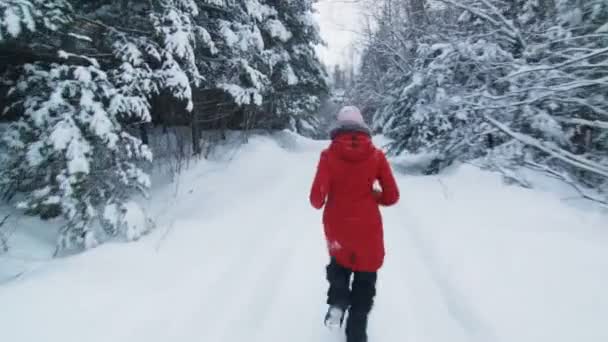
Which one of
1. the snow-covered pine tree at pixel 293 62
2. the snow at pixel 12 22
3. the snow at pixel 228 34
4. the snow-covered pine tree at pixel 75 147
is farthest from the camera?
the snow-covered pine tree at pixel 293 62

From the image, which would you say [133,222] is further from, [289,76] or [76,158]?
[289,76]

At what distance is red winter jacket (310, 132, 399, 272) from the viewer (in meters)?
2.26

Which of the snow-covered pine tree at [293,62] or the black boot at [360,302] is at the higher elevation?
the snow-covered pine tree at [293,62]

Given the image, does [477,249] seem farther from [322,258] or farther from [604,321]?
[322,258]

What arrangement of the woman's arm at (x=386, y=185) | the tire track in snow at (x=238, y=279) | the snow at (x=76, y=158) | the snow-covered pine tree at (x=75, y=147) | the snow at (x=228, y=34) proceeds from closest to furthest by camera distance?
the woman's arm at (x=386, y=185)
the tire track in snow at (x=238, y=279)
the snow at (x=76, y=158)
the snow-covered pine tree at (x=75, y=147)
the snow at (x=228, y=34)

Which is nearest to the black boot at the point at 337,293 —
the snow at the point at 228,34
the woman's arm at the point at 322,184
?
the woman's arm at the point at 322,184

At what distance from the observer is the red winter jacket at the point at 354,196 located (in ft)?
7.41

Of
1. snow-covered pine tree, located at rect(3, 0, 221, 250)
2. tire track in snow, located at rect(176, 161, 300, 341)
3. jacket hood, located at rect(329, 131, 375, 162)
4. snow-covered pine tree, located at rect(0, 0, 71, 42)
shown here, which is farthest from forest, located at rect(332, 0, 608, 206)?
snow-covered pine tree, located at rect(0, 0, 71, 42)

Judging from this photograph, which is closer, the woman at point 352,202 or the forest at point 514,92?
the woman at point 352,202

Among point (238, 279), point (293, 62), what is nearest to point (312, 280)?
point (238, 279)

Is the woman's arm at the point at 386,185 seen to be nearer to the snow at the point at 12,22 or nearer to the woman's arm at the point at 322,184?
the woman's arm at the point at 322,184

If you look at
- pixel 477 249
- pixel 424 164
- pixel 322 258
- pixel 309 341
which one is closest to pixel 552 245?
pixel 477 249

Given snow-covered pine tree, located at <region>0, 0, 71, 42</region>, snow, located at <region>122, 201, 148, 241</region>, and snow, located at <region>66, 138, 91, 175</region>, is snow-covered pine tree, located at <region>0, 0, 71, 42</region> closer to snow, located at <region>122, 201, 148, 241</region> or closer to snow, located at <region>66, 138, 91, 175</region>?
snow, located at <region>66, 138, 91, 175</region>

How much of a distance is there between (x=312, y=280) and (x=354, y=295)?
129 centimetres
